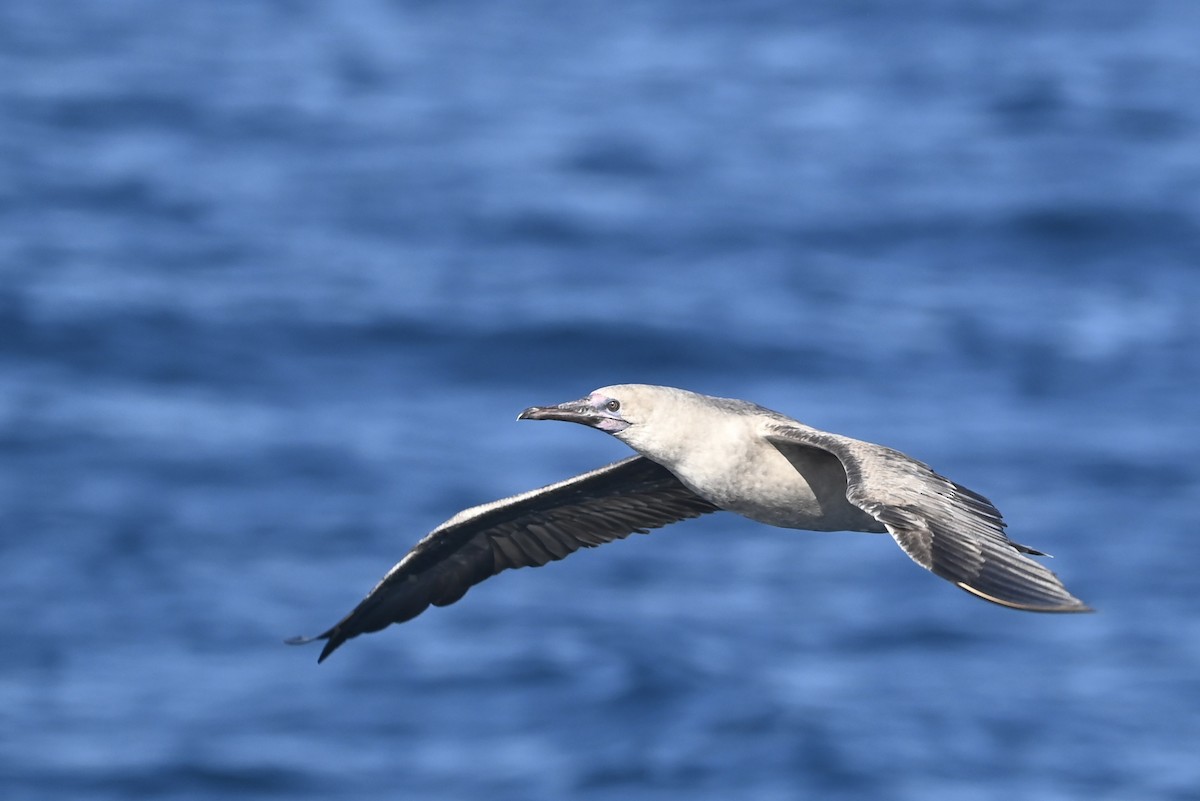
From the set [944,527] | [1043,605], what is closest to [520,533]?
[944,527]

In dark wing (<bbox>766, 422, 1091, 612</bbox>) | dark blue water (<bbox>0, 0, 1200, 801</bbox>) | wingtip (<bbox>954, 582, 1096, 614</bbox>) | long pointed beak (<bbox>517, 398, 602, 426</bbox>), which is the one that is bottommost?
wingtip (<bbox>954, 582, 1096, 614</bbox>)

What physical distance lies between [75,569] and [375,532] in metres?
5.46

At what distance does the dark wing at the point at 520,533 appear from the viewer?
12727 millimetres

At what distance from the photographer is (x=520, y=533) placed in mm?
13125

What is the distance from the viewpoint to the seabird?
9.82 metres

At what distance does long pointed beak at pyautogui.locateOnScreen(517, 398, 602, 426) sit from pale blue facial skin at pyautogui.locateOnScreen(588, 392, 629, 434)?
0.7 inches

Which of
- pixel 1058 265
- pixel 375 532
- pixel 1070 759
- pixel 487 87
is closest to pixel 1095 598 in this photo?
pixel 1070 759

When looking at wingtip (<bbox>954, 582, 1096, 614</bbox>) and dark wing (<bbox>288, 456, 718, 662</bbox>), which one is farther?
dark wing (<bbox>288, 456, 718, 662</bbox>)

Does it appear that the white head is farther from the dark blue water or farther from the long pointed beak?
the dark blue water

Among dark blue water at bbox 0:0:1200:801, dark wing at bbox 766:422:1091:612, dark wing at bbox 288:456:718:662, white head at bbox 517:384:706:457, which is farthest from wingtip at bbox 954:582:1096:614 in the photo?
dark blue water at bbox 0:0:1200:801

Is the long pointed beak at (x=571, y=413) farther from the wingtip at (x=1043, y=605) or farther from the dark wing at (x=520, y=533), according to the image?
the wingtip at (x=1043, y=605)

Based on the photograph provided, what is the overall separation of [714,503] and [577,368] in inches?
1202

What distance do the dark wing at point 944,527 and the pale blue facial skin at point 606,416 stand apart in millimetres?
1065

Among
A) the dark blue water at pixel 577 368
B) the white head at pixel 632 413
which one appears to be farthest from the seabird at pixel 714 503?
the dark blue water at pixel 577 368
